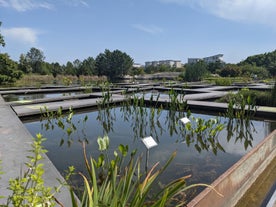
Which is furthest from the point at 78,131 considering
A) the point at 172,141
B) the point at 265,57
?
the point at 265,57

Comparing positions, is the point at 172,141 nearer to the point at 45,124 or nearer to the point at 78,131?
the point at 78,131

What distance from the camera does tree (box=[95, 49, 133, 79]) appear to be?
1714 inches

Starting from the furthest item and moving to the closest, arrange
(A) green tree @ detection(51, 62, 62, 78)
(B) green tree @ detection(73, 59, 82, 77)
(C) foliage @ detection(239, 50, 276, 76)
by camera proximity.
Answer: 1. (C) foliage @ detection(239, 50, 276, 76)
2. (A) green tree @ detection(51, 62, 62, 78)
3. (B) green tree @ detection(73, 59, 82, 77)

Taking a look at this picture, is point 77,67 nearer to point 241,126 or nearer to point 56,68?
point 56,68

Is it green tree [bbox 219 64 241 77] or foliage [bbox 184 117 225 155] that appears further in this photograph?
green tree [bbox 219 64 241 77]

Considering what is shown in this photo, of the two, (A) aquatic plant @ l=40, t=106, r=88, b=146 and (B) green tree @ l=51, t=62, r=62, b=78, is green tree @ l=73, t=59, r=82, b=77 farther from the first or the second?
(A) aquatic plant @ l=40, t=106, r=88, b=146

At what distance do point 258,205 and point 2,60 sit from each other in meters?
19.0

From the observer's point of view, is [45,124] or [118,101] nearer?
[45,124]

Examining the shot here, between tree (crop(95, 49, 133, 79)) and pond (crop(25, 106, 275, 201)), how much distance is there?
38012 mm

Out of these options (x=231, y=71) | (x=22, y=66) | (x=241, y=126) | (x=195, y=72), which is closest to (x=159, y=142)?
(x=241, y=126)

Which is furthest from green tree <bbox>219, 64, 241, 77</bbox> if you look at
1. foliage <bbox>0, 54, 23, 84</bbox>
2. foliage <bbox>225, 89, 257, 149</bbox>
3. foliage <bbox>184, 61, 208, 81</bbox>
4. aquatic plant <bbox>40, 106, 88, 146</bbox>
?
aquatic plant <bbox>40, 106, 88, 146</bbox>

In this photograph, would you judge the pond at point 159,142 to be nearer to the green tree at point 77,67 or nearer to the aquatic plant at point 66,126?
the aquatic plant at point 66,126

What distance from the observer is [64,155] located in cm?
345

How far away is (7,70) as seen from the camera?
17.5 m
